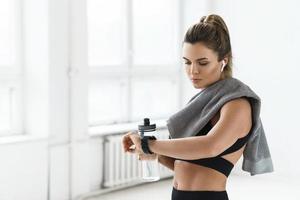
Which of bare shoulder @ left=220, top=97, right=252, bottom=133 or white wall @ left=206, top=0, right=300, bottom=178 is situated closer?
bare shoulder @ left=220, top=97, right=252, bottom=133

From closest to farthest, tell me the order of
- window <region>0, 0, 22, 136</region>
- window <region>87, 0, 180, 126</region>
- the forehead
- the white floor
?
1. the forehead
2. window <region>0, 0, 22, 136</region>
3. the white floor
4. window <region>87, 0, 180, 126</region>

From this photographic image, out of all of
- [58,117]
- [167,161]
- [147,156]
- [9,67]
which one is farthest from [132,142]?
[9,67]

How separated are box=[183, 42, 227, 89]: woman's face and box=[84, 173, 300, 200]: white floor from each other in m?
2.66

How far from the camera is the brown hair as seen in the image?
4.86 feet

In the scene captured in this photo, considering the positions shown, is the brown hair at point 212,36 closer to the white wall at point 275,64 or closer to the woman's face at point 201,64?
the woman's face at point 201,64

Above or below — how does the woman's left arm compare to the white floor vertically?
above

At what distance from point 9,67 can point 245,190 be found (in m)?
2.29

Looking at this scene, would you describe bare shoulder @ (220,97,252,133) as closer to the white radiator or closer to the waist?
the waist

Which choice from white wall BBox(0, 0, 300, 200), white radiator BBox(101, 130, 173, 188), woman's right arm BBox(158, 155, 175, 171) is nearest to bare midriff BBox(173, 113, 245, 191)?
woman's right arm BBox(158, 155, 175, 171)

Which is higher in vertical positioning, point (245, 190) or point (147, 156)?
point (147, 156)

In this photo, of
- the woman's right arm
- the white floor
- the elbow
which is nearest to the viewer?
the elbow

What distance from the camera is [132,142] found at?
157cm

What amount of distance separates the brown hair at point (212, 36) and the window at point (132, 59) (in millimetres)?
2946

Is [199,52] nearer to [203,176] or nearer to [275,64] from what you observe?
[203,176]
